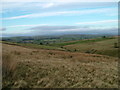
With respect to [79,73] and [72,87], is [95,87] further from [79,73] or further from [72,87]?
[79,73]

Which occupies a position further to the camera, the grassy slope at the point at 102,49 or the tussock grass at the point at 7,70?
the grassy slope at the point at 102,49

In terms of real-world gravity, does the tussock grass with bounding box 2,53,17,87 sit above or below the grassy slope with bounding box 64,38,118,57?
above

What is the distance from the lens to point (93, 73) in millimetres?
9586

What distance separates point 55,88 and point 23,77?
2137 mm

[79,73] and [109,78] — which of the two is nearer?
[109,78]

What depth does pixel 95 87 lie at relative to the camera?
7.46 metres

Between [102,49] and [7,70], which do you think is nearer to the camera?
[7,70]

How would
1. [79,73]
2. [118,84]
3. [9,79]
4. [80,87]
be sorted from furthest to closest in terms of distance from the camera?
[79,73] → [9,79] → [118,84] → [80,87]

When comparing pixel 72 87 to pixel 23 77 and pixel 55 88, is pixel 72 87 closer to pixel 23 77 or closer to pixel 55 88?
pixel 55 88

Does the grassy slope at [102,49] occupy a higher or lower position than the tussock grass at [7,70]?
lower

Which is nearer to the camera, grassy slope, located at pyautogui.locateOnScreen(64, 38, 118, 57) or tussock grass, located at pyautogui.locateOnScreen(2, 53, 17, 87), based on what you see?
tussock grass, located at pyautogui.locateOnScreen(2, 53, 17, 87)

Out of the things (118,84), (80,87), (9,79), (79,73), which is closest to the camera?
(80,87)

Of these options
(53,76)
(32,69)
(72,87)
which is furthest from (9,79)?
(72,87)

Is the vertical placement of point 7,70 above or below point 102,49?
above
